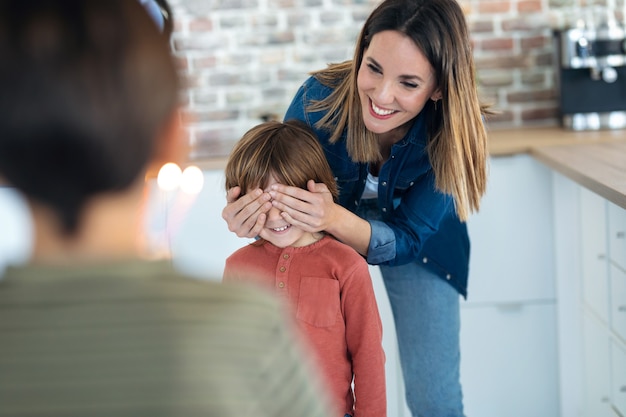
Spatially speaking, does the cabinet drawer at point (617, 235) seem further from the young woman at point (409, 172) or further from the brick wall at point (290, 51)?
the brick wall at point (290, 51)

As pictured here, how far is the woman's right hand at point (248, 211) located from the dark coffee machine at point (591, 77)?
171 centimetres

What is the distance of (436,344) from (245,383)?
1468 millimetres

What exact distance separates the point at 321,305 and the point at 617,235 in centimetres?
99

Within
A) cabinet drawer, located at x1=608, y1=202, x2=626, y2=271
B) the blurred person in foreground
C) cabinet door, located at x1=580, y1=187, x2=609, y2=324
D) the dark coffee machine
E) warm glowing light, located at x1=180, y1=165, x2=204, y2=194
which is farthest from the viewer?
the dark coffee machine

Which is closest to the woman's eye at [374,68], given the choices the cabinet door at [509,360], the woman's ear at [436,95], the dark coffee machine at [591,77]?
the woman's ear at [436,95]

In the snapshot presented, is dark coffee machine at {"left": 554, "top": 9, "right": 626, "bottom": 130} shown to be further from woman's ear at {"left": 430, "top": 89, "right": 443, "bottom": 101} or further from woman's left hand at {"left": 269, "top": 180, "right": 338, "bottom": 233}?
woman's left hand at {"left": 269, "top": 180, "right": 338, "bottom": 233}

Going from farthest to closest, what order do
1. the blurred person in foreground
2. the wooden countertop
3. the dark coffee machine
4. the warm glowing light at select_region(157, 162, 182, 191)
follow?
1. the dark coffee machine
2. the wooden countertop
3. the warm glowing light at select_region(157, 162, 182, 191)
4. the blurred person in foreground

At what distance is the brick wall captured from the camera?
10.7 feet

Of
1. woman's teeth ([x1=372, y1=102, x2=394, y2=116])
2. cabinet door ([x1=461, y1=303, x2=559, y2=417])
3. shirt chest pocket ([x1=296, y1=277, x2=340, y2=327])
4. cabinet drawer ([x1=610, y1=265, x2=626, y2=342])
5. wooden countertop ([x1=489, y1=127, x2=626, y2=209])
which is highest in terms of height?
woman's teeth ([x1=372, y1=102, x2=394, y2=116])

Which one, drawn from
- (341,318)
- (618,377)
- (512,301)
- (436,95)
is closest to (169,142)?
(341,318)

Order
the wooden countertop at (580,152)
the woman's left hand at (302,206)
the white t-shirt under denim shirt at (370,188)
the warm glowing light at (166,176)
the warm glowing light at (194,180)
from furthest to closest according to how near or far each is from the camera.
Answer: the warm glowing light at (194,180), the wooden countertop at (580,152), the white t-shirt under denim shirt at (370,188), the woman's left hand at (302,206), the warm glowing light at (166,176)

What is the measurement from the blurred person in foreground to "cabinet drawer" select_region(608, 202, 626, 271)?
5.90 ft

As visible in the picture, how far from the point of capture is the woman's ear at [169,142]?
694 mm

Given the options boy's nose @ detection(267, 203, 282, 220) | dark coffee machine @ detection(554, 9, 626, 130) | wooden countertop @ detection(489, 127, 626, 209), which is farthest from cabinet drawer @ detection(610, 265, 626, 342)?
boy's nose @ detection(267, 203, 282, 220)
